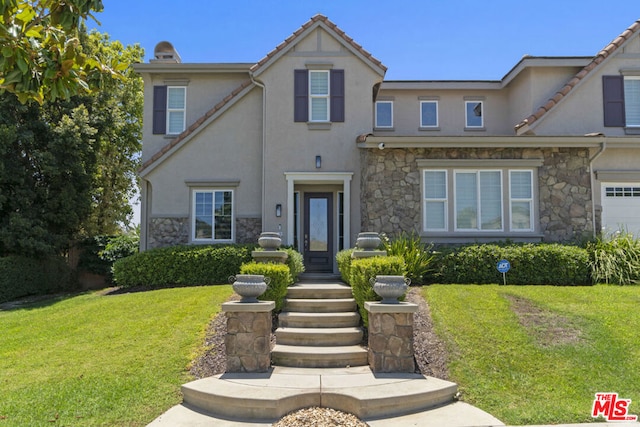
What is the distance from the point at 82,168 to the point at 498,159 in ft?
46.5

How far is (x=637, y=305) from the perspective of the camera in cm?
861

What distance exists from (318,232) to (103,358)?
772 cm

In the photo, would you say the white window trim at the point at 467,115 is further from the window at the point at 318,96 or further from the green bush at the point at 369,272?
the green bush at the point at 369,272

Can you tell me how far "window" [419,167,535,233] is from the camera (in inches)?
494

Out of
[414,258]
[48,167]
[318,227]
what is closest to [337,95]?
[318,227]

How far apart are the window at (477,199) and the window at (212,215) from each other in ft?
19.4

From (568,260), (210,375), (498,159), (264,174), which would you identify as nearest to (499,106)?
(498,159)

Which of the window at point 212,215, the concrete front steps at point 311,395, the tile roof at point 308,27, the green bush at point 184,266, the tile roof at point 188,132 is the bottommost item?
the concrete front steps at point 311,395

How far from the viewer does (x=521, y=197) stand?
12578 mm

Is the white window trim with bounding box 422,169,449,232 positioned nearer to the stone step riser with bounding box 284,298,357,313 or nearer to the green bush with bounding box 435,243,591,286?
the green bush with bounding box 435,243,591,286

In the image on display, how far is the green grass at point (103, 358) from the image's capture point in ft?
18.1

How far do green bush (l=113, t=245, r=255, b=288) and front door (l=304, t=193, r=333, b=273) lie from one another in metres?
2.10

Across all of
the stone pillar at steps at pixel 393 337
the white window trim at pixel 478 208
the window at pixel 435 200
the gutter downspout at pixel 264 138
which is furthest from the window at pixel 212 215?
the stone pillar at steps at pixel 393 337

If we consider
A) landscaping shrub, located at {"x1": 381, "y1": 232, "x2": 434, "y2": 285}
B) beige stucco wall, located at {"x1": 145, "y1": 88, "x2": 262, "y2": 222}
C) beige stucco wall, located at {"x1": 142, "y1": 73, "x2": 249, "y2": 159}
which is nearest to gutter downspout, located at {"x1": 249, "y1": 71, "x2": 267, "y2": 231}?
beige stucco wall, located at {"x1": 145, "y1": 88, "x2": 262, "y2": 222}
